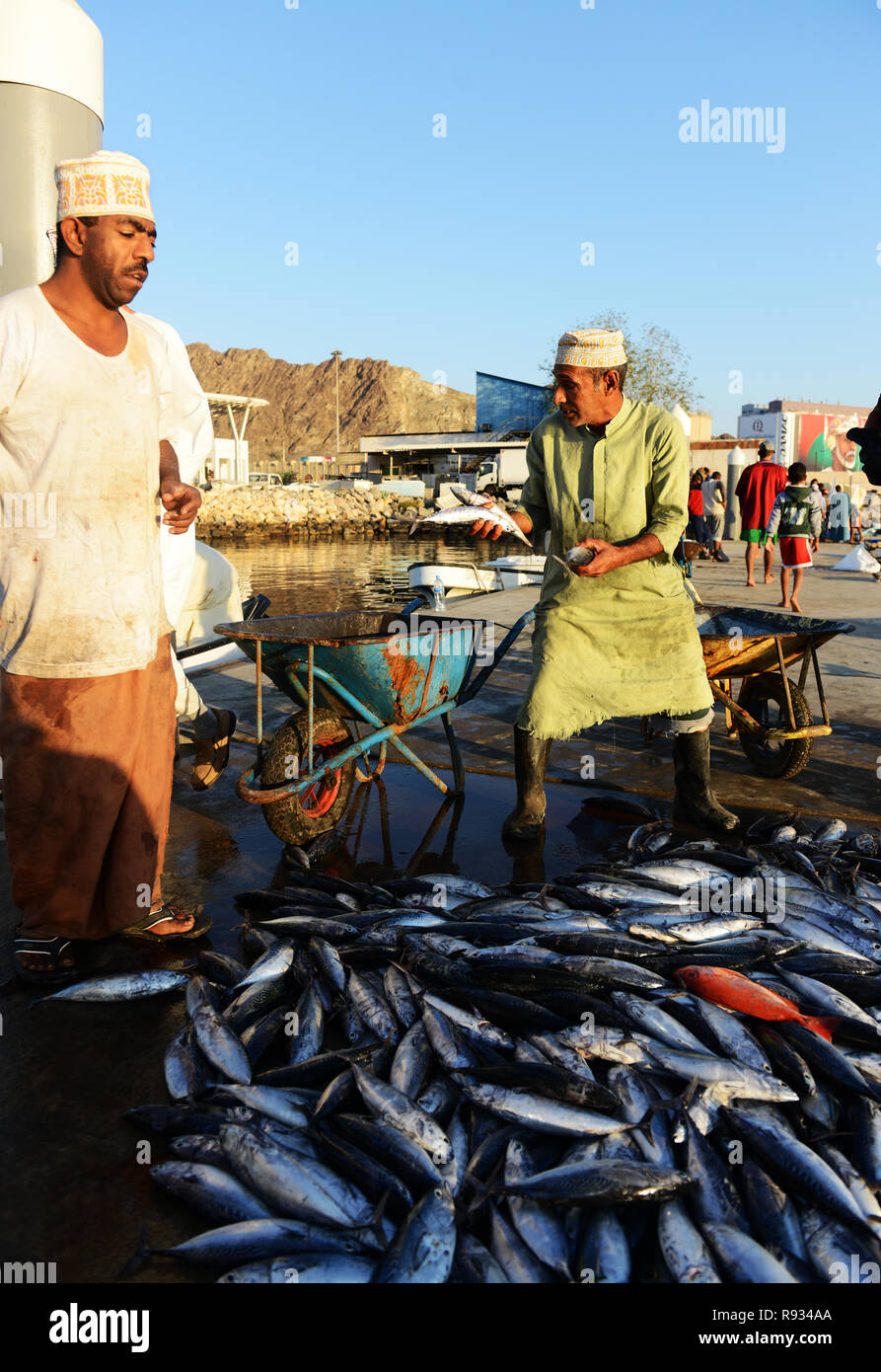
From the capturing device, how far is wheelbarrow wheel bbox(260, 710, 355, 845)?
437cm

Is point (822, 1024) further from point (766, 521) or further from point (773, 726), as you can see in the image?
point (766, 521)

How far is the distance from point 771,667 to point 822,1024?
10.8 ft

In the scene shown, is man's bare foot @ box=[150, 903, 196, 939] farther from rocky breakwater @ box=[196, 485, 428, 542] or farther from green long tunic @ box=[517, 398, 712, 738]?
rocky breakwater @ box=[196, 485, 428, 542]

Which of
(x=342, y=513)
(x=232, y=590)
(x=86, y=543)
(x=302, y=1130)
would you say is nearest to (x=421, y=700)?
(x=86, y=543)

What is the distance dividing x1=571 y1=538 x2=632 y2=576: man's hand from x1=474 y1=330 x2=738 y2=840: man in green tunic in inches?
Answer: 3.2

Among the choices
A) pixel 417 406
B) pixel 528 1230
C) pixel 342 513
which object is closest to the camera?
pixel 528 1230

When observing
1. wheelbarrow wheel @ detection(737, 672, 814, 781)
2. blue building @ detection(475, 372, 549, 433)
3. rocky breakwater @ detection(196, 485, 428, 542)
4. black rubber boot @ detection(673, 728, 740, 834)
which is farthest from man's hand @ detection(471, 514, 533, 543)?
blue building @ detection(475, 372, 549, 433)

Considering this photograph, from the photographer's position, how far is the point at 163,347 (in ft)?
11.8

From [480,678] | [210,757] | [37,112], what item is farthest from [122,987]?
[37,112]

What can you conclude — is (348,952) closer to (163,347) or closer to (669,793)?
(163,347)

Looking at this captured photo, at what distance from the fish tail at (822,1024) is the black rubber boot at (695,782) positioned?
2.06 m

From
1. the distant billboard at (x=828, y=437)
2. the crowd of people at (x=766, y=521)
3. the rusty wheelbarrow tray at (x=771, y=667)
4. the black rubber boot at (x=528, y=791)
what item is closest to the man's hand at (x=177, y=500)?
the black rubber boot at (x=528, y=791)

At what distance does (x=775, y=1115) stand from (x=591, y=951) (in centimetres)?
81

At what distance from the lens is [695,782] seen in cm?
487
